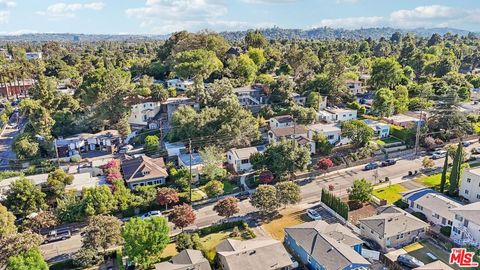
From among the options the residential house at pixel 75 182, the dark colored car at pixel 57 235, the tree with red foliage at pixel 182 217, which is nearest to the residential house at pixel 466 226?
the tree with red foliage at pixel 182 217

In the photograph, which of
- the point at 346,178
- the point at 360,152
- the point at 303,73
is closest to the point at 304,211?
the point at 346,178

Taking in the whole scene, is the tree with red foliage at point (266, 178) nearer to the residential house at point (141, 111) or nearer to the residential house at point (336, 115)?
the residential house at point (336, 115)

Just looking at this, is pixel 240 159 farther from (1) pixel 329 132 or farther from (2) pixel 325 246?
(2) pixel 325 246

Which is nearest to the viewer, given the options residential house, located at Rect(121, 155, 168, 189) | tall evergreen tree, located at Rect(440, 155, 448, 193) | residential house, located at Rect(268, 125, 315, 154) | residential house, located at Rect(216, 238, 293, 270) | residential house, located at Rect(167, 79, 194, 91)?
residential house, located at Rect(216, 238, 293, 270)

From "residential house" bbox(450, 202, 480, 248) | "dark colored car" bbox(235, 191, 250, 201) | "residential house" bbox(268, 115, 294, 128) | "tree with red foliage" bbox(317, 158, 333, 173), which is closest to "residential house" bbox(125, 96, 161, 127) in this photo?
"residential house" bbox(268, 115, 294, 128)

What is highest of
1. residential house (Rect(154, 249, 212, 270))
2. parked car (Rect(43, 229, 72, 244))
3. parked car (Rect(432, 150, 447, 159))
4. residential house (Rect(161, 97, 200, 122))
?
residential house (Rect(161, 97, 200, 122))

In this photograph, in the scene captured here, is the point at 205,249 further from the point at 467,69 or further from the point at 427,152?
the point at 467,69

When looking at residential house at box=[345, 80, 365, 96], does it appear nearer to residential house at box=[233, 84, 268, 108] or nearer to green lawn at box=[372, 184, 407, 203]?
residential house at box=[233, 84, 268, 108]
